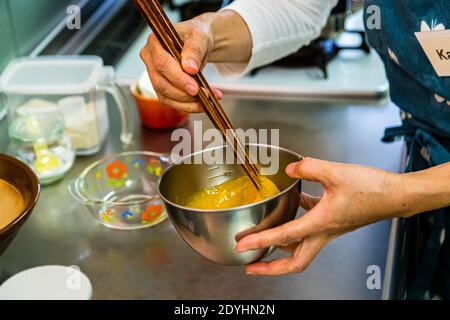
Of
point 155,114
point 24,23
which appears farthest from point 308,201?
point 24,23

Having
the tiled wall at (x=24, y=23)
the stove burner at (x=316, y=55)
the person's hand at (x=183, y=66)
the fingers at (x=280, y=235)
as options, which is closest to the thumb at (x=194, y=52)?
the person's hand at (x=183, y=66)

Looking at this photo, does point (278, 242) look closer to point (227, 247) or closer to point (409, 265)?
point (227, 247)

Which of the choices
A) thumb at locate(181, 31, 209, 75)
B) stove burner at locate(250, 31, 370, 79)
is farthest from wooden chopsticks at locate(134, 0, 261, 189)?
stove burner at locate(250, 31, 370, 79)

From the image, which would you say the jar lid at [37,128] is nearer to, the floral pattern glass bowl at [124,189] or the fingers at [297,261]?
the floral pattern glass bowl at [124,189]

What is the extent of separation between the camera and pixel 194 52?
0.88 m

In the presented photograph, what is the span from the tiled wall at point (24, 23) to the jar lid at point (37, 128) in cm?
15

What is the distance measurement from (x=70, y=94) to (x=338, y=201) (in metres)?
0.66

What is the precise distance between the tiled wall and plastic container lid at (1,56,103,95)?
0.15ft

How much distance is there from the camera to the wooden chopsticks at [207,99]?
817 mm

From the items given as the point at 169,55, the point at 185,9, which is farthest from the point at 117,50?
the point at 169,55

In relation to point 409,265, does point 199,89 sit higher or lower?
higher

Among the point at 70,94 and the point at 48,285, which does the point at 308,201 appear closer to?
the point at 48,285
